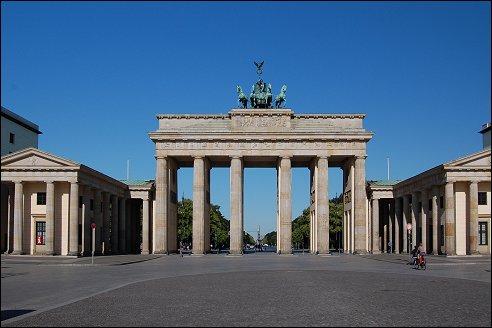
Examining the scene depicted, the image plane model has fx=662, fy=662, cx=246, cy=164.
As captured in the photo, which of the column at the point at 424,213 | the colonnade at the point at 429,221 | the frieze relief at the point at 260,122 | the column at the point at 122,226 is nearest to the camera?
the colonnade at the point at 429,221

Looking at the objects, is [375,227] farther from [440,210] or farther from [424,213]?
[440,210]

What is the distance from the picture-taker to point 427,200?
3204 inches

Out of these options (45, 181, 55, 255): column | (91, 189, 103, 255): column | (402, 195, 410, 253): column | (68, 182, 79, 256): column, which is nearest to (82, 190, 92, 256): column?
(91, 189, 103, 255): column

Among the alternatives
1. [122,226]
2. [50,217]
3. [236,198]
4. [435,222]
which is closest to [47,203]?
[50,217]

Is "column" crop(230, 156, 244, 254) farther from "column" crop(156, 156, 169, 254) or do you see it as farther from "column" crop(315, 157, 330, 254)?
"column" crop(315, 157, 330, 254)

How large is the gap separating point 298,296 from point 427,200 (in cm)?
5851

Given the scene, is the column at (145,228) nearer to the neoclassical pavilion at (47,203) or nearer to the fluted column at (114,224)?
the fluted column at (114,224)

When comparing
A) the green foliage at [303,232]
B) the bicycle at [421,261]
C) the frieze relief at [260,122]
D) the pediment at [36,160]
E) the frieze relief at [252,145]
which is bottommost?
the green foliage at [303,232]

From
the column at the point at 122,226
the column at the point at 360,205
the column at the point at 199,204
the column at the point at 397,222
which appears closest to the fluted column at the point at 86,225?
the column at the point at 122,226

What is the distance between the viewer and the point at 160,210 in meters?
92.2

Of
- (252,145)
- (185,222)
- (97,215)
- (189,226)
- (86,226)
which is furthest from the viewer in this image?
(185,222)

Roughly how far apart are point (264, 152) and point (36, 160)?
32377mm

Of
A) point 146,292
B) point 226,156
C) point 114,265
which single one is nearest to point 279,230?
point 226,156

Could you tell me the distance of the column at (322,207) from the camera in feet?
302
